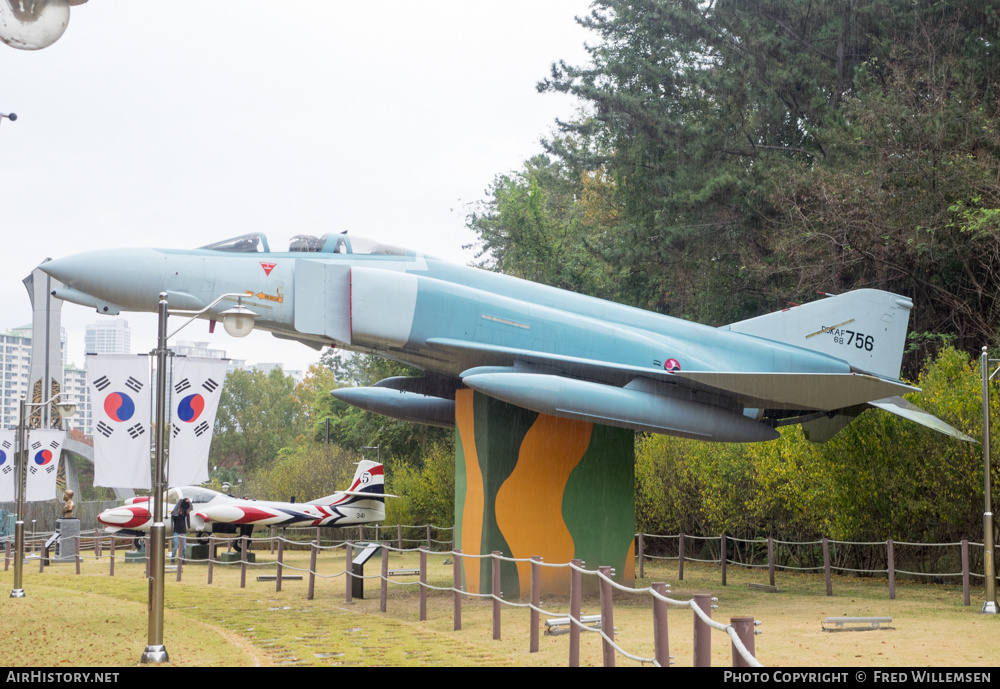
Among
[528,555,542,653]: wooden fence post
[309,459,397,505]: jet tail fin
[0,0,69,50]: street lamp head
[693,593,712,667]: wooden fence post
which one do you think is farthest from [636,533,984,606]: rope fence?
[0,0,69,50]: street lamp head

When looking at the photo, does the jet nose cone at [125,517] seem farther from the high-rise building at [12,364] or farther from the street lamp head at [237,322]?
the high-rise building at [12,364]

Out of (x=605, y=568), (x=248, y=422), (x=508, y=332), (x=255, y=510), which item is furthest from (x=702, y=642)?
(x=248, y=422)

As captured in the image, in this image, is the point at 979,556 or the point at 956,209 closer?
the point at 979,556

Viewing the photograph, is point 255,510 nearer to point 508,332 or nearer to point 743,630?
point 508,332

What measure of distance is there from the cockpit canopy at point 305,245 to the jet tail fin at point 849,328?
6.22m

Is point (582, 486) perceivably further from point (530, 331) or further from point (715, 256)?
point (715, 256)

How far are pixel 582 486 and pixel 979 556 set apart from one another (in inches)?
334

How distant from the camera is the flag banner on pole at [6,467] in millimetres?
19438

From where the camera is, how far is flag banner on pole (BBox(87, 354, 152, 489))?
10.2 meters

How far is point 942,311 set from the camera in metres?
22.7

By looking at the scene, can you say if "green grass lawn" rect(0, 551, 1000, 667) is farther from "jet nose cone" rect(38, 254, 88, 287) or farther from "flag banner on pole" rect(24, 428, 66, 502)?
"jet nose cone" rect(38, 254, 88, 287)

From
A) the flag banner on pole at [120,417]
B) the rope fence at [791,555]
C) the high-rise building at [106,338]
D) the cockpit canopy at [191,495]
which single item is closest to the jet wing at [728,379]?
the rope fence at [791,555]

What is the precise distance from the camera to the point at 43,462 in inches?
717

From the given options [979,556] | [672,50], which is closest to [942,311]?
[979,556]
